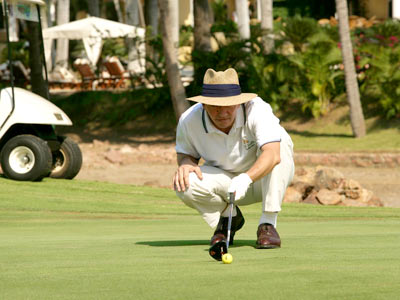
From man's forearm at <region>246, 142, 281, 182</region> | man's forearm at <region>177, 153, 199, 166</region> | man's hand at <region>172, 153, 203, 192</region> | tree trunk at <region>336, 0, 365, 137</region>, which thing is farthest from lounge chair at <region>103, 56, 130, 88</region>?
man's forearm at <region>246, 142, 281, 182</region>

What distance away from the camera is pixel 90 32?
33094mm

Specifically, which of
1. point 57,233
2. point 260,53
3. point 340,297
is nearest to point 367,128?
point 260,53

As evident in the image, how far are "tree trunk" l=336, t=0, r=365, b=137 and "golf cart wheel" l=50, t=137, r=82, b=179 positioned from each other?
9.00 meters

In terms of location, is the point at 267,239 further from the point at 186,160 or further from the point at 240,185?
the point at 186,160

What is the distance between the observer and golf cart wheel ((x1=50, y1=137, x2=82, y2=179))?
14461 mm

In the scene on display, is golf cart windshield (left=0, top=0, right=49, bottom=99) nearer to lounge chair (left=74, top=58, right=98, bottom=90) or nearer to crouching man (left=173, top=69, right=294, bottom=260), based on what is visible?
crouching man (left=173, top=69, right=294, bottom=260)

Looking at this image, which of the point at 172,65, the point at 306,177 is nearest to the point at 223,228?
the point at 306,177

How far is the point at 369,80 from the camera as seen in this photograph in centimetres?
2312

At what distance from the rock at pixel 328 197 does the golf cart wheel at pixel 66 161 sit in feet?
12.3

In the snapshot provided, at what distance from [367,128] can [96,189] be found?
34.1 feet

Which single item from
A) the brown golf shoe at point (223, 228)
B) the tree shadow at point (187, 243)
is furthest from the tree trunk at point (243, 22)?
the brown golf shoe at point (223, 228)

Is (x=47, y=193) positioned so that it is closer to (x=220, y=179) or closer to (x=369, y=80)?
(x=220, y=179)

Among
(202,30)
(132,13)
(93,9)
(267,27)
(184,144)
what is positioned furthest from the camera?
(93,9)

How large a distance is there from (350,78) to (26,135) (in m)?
10.1
